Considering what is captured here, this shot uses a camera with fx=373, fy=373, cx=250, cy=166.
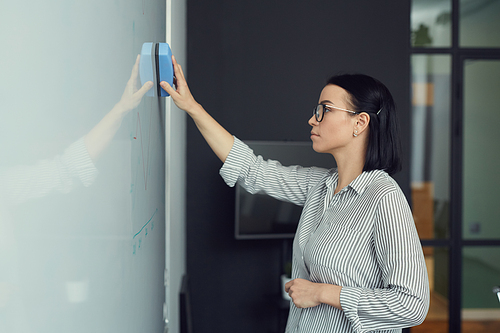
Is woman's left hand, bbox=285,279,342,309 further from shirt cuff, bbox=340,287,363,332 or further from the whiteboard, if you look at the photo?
the whiteboard

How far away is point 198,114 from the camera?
1.11m

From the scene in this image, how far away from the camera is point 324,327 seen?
1153mm

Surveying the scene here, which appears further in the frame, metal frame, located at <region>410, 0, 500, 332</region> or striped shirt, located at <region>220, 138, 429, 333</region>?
metal frame, located at <region>410, 0, 500, 332</region>

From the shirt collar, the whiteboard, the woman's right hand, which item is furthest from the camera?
the shirt collar

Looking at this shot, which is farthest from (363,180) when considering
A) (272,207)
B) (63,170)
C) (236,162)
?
(272,207)

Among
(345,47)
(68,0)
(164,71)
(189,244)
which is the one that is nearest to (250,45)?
(345,47)

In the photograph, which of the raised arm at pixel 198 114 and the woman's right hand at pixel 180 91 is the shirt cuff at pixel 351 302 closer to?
the raised arm at pixel 198 114

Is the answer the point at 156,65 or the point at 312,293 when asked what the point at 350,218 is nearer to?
the point at 312,293

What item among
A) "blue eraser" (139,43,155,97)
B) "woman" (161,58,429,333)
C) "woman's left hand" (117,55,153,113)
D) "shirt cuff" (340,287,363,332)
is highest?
"blue eraser" (139,43,155,97)

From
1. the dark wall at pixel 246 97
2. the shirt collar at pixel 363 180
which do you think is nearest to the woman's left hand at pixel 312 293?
the shirt collar at pixel 363 180

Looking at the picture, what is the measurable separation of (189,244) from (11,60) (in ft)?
8.24

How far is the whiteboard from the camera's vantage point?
209 millimetres

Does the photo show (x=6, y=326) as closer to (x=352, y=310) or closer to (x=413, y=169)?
(x=352, y=310)

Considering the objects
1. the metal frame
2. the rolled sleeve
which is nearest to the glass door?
the metal frame
